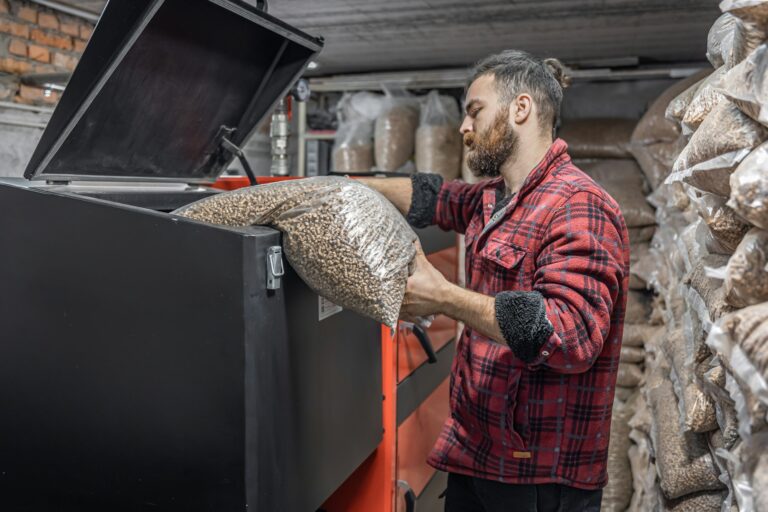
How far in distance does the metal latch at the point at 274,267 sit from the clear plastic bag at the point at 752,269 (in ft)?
2.02

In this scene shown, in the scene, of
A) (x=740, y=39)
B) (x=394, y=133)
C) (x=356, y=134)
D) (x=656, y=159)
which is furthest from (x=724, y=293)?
(x=356, y=134)

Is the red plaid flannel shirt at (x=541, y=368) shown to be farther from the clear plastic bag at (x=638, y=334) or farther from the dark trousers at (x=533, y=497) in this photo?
the clear plastic bag at (x=638, y=334)

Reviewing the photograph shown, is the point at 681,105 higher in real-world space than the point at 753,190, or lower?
higher

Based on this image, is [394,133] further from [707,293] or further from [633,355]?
[707,293]

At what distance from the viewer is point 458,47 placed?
3059 mm

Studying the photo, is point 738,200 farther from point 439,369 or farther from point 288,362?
point 439,369

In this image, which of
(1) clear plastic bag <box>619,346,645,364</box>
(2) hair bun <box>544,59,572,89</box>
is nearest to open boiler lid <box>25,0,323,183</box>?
(2) hair bun <box>544,59,572,89</box>

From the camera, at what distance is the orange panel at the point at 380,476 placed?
1.49 meters

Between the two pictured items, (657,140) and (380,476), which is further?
(657,140)

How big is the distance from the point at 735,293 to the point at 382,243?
0.51 m

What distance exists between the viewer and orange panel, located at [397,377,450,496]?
1.70 m

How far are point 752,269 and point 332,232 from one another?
57 cm

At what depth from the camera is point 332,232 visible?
988 mm

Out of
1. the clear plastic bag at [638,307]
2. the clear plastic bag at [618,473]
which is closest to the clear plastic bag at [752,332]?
the clear plastic bag at [618,473]
